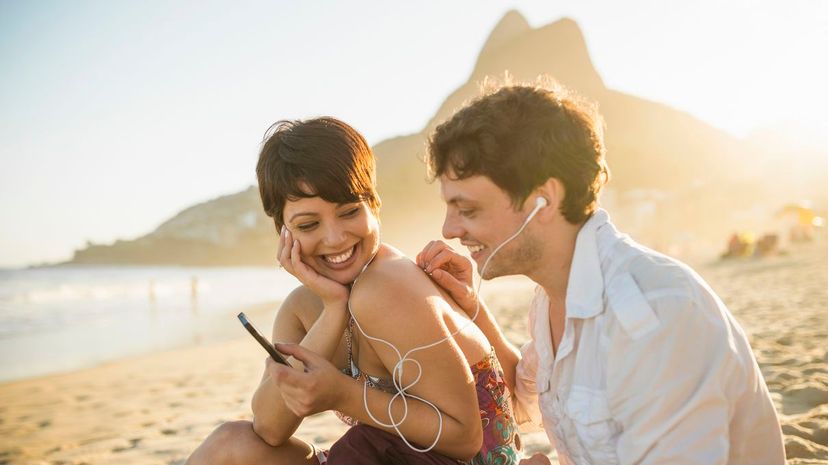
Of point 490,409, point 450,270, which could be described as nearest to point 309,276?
point 450,270

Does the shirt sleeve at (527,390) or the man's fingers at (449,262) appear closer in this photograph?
the man's fingers at (449,262)

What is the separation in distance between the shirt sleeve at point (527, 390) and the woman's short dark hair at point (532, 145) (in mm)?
675

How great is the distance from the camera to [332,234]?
8.68 feet

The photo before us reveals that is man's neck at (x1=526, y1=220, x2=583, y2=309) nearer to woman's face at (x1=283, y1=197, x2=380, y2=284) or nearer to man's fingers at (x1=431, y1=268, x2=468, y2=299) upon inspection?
man's fingers at (x1=431, y1=268, x2=468, y2=299)

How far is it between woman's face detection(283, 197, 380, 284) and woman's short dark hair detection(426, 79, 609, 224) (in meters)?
0.53

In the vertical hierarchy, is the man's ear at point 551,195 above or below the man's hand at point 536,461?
above

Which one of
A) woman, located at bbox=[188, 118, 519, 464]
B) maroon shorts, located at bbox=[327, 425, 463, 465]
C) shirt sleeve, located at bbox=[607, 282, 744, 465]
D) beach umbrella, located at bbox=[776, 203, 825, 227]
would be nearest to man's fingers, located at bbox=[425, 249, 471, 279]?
woman, located at bbox=[188, 118, 519, 464]

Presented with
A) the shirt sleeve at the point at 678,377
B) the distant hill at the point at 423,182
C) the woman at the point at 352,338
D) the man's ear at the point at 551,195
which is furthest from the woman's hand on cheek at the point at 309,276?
the distant hill at the point at 423,182

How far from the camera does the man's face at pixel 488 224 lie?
2398 mm

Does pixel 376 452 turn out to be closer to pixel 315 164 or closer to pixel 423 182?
pixel 315 164

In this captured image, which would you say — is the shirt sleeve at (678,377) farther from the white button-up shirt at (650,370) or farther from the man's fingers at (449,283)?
the man's fingers at (449,283)

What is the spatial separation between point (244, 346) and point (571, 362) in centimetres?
1057

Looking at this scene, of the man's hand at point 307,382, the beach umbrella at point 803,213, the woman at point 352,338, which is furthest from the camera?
the beach umbrella at point 803,213

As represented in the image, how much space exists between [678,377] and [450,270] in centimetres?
125
